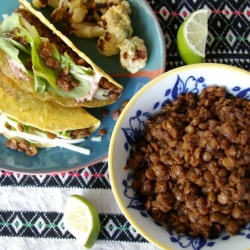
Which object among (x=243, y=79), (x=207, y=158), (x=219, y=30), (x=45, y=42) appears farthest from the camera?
(x=219, y=30)

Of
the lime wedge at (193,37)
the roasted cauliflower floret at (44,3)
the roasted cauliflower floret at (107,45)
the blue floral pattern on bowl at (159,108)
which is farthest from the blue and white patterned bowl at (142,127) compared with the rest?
the roasted cauliflower floret at (44,3)

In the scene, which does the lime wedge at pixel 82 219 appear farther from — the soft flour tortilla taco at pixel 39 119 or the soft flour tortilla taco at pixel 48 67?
the soft flour tortilla taco at pixel 48 67

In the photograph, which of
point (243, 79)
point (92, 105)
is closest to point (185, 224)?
point (243, 79)

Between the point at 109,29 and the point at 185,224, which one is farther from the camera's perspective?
the point at 109,29

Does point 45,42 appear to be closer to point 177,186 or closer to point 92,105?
point 92,105

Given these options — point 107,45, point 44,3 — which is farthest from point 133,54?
point 44,3

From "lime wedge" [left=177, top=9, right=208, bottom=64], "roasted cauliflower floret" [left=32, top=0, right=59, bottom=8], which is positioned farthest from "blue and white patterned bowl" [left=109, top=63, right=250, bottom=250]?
"roasted cauliflower floret" [left=32, top=0, right=59, bottom=8]

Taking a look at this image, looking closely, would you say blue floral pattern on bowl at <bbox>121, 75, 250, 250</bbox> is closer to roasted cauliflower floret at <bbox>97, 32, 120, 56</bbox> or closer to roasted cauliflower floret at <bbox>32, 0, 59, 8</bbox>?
roasted cauliflower floret at <bbox>97, 32, 120, 56</bbox>
